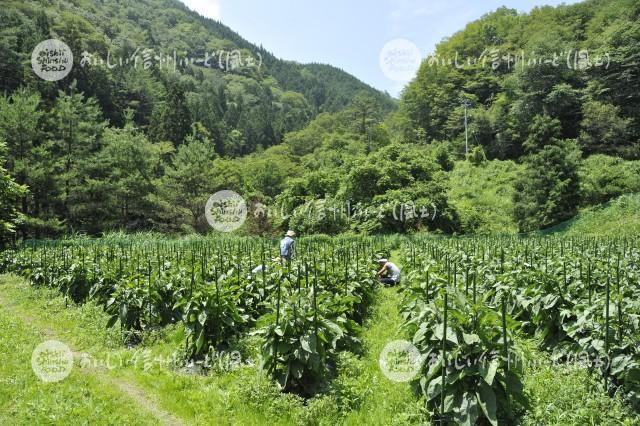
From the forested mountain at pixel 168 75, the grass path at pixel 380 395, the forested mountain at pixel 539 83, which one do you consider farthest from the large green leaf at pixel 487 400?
the forested mountain at pixel 539 83

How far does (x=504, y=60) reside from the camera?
201 feet

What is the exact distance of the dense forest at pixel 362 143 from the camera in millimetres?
Answer: 30359

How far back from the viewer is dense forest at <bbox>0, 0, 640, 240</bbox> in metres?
30.4

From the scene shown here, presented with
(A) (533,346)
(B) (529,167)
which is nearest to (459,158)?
(B) (529,167)

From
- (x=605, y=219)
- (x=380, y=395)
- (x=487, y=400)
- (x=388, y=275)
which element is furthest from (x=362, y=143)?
(x=487, y=400)

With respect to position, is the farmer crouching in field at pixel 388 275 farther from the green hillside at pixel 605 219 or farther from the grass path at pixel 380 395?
the green hillside at pixel 605 219

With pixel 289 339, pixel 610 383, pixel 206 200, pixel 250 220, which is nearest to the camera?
pixel 610 383

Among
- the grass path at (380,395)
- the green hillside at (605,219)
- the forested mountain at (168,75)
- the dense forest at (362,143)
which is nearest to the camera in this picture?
the grass path at (380,395)

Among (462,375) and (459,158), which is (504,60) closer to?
(459,158)

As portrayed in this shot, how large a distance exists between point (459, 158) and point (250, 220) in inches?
1212

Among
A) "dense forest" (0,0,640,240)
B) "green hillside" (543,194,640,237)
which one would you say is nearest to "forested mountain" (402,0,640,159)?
"dense forest" (0,0,640,240)

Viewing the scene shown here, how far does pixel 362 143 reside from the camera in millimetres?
55438

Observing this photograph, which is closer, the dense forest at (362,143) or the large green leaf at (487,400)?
the large green leaf at (487,400)

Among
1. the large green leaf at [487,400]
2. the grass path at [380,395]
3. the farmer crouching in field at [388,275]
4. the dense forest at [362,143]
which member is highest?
the dense forest at [362,143]
